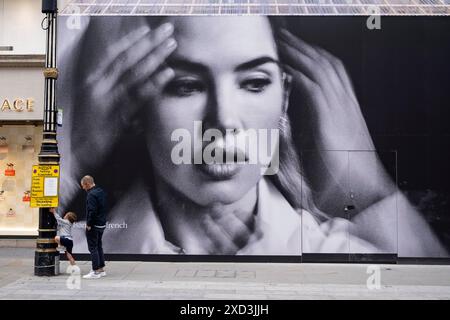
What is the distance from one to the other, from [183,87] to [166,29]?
4.70ft

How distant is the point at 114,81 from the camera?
13.2 metres

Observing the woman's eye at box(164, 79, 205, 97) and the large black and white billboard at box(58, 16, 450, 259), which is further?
the woman's eye at box(164, 79, 205, 97)

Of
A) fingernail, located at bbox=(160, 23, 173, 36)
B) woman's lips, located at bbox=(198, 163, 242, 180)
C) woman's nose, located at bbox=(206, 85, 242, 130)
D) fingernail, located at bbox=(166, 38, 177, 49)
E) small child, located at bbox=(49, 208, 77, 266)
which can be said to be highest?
fingernail, located at bbox=(160, 23, 173, 36)

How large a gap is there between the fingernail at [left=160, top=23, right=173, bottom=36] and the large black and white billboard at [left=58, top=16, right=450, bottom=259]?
0.02m

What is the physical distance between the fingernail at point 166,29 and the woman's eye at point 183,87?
1155mm

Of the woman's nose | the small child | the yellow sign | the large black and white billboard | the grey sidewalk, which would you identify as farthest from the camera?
the woman's nose

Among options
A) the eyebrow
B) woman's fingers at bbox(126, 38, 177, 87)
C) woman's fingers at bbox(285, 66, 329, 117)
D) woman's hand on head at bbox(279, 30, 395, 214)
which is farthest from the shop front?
woman's hand on head at bbox(279, 30, 395, 214)

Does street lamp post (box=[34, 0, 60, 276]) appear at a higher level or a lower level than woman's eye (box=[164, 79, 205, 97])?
lower

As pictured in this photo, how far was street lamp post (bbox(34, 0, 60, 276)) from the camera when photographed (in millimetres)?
10930

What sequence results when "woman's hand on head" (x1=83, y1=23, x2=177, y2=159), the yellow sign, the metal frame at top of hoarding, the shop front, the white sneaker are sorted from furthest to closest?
the shop front → the metal frame at top of hoarding → "woman's hand on head" (x1=83, y1=23, x2=177, y2=159) → the yellow sign → the white sneaker

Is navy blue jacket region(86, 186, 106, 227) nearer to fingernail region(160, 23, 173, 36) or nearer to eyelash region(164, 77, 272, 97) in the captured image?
eyelash region(164, 77, 272, 97)

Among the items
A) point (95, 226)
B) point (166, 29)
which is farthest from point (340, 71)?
point (95, 226)
